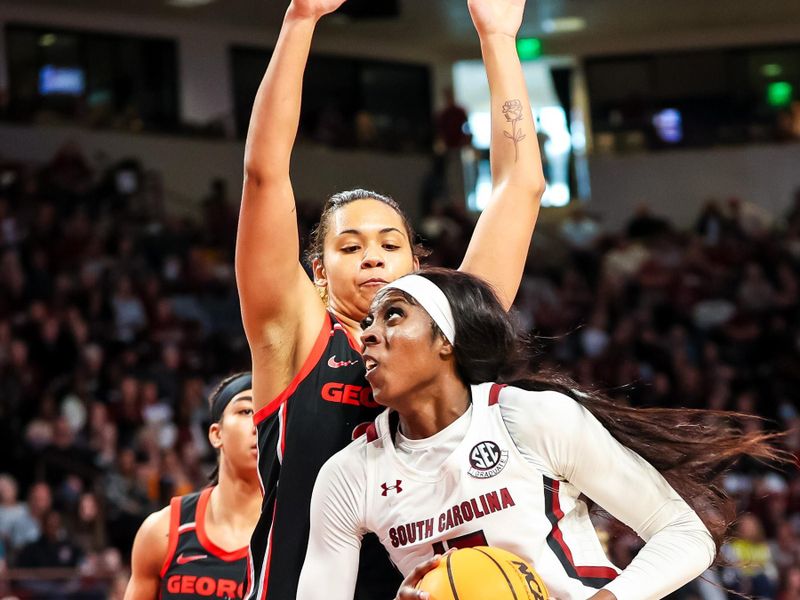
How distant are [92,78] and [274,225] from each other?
574 inches

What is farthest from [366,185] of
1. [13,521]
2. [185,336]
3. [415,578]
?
[415,578]

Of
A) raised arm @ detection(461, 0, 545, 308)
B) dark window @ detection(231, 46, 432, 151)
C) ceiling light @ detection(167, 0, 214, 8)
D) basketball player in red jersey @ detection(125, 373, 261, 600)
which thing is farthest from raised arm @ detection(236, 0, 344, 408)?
dark window @ detection(231, 46, 432, 151)

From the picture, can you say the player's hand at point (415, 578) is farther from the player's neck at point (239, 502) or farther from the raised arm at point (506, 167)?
the player's neck at point (239, 502)

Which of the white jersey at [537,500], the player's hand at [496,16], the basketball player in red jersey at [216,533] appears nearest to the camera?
the white jersey at [537,500]

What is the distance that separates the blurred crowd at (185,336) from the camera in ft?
33.2

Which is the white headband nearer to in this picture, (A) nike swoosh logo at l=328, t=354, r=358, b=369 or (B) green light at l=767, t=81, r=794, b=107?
(A) nike swoosh logo at l=328, t=354, r=358, b=369

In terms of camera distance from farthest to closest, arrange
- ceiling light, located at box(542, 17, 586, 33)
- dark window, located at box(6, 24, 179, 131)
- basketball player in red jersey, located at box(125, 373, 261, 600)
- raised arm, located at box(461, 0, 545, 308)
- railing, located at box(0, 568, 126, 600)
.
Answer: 1. ceiling light, located at box(542, 17, 586, 33)
2. dark window, located at box(6, 24, 179, 131)
3. railing, located at box(0, 568, 126, 600)
4. basketball player in red jersey, located at box(125, 373, 261, 600)
5. raised arm, located at box(461, 0, 545, 308)

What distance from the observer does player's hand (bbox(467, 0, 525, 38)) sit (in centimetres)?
354

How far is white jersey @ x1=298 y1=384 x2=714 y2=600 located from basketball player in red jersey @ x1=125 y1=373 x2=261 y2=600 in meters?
1.66

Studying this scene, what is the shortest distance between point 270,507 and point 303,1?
114 cm

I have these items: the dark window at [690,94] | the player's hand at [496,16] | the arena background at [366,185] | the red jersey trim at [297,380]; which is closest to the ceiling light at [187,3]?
the arena background at [366,185]

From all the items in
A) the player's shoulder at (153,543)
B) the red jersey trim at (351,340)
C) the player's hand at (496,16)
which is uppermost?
the player's hand at (496,16)

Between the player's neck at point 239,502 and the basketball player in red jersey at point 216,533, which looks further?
the player's neck at point 239,502

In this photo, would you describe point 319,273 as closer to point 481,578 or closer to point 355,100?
point 481,578
